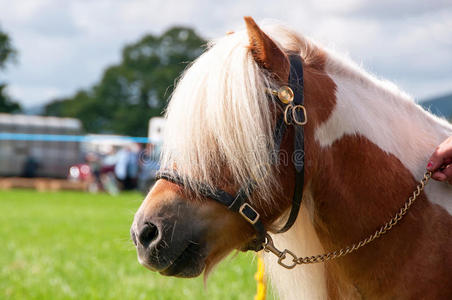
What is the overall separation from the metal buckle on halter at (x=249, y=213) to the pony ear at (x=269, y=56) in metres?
0.48

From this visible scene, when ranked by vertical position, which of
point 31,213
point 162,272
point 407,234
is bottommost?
point 31,213

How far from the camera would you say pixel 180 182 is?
79.8 inches

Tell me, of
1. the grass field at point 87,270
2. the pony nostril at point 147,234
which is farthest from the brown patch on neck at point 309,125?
the grass field at point 87,270

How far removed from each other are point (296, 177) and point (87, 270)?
482cm

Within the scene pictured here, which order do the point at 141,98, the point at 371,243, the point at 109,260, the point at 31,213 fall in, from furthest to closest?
1. the point at 141,98
2. the point at 31,213
3. the point at 109,260
4. the point at 371,243

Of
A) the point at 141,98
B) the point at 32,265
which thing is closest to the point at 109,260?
the point at 32,265

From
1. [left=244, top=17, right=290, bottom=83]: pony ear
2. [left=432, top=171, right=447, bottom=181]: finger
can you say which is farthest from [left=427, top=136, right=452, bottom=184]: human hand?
[left=244, top=17, right=290, bottom=83]: pony ear

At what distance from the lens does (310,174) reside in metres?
2.11

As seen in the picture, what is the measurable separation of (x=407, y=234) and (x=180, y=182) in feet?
2.93

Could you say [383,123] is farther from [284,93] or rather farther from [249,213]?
[249,213]

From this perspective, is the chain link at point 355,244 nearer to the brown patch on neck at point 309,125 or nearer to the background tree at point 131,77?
the brown patch on neck at point 309,125

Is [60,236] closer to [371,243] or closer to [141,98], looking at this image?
[371,243]

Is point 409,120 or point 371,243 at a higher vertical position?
point 409,120

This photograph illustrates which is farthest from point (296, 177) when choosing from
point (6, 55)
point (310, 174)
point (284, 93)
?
point (6, 55)
